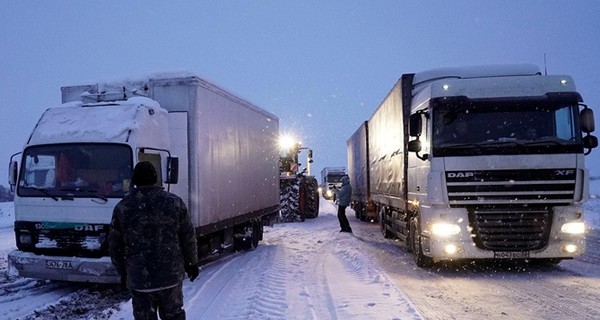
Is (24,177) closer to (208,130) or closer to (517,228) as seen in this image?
(208,130)

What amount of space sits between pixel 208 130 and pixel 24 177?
10.1 feet

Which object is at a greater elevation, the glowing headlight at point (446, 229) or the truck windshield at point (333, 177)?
the truck windshield at point (333, 177)

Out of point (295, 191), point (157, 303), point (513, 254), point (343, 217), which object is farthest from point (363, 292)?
point (295, 191)

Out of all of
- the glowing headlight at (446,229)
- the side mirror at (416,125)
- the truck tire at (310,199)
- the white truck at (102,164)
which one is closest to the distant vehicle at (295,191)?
the truck tire at (310,199)

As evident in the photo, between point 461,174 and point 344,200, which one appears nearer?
point 461,174

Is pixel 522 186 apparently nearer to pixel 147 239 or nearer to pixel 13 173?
pixel 147 239

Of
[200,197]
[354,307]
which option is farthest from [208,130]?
[354,307]

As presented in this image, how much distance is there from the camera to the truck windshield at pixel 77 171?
7.72m

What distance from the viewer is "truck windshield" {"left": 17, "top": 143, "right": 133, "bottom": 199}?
25.3ft

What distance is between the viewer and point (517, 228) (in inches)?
334

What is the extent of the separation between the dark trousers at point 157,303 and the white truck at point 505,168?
545cm

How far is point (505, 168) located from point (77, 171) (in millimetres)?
6805

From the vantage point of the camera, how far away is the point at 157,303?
4.36 meters

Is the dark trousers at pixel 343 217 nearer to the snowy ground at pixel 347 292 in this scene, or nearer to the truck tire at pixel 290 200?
the truck tire at pixel 290 200
